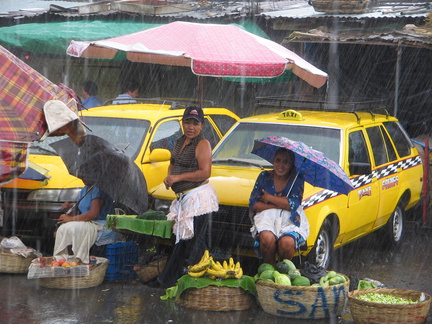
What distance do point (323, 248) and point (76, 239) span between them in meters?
2.74

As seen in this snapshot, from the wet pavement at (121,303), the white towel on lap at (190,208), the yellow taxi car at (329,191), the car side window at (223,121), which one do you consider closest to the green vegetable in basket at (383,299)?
the wet pavement at (121,303)

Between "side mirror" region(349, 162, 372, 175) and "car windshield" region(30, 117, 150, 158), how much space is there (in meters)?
2.77

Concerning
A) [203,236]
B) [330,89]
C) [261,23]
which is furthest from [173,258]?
[261,23]

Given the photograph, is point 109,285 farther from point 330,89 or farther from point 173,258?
point 330,89

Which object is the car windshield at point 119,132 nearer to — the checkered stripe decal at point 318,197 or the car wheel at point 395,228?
the checkered stripe decal at point 318,197

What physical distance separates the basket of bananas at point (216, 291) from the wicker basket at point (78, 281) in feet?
3.66

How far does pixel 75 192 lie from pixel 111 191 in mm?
1236

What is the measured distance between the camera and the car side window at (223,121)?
10.4 m

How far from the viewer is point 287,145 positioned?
687 centimetres

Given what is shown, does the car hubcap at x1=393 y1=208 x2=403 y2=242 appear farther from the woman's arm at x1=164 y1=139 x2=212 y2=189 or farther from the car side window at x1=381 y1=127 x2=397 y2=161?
the woman's arm at x1=164 y1=139 x2=212 y2=189

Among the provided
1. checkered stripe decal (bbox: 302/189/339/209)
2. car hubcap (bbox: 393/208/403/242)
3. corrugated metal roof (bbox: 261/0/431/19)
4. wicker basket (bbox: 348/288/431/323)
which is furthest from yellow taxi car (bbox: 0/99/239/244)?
corrugated metal roof (bbox: 261/0/431/19)

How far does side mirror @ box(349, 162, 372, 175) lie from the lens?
790 centimetres

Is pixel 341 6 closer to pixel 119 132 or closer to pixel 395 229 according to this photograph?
pixel 395 229

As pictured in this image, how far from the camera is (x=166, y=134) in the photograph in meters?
9.41
